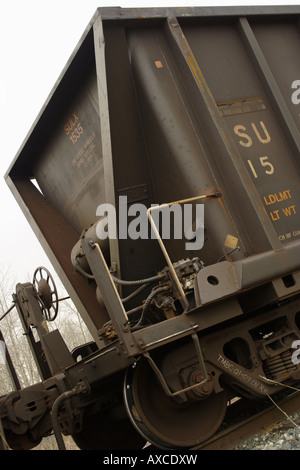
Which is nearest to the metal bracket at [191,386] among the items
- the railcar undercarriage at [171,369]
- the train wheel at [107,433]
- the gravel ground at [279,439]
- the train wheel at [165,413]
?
the railcar undercarriage at [171,369]

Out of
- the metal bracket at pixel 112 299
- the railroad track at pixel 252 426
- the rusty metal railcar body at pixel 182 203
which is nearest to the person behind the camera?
the metal bracket at pixel 112 299

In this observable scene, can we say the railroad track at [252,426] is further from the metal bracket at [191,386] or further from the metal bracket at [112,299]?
the metal bracket at [112,299]

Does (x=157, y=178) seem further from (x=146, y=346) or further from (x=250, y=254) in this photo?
(x=146, y=346)

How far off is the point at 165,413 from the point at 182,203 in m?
1.86

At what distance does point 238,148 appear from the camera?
13.7 ft

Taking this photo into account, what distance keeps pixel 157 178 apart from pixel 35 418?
2507mm

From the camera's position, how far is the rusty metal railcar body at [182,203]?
371 cm

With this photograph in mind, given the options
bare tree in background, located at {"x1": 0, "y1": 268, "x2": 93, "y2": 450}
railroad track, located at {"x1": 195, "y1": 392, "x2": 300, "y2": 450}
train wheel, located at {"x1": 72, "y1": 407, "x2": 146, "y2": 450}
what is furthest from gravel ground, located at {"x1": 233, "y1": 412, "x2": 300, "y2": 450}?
bare tree in background, located at {"x1": 0, "y1": 268, "x2": 93, "y2": 450}

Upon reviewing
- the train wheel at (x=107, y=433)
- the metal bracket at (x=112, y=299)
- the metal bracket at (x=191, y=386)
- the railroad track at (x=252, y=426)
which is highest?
the metal bracket at (x=112, y=299)

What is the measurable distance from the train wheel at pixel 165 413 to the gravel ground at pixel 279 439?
1.21ft

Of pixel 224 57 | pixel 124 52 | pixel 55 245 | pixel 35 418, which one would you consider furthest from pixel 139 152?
pixel 35 418

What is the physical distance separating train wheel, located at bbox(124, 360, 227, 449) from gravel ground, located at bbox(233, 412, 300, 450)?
37 cm

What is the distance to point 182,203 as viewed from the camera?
409cm
